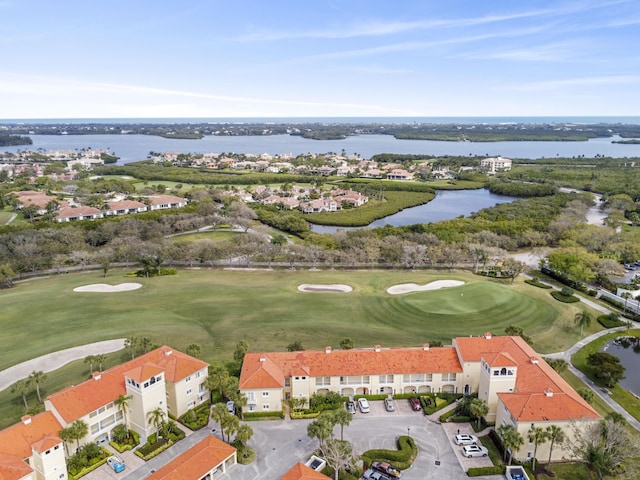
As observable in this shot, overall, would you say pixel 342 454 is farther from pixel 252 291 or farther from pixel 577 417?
pixel 252 291

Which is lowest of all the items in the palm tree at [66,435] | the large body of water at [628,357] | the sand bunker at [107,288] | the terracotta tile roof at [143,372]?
the large body of water at [628,357]

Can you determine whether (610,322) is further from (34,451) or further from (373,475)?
(34,451)

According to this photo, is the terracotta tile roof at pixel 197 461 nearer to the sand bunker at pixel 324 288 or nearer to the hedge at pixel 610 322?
the sand bunker at pixel 324 288

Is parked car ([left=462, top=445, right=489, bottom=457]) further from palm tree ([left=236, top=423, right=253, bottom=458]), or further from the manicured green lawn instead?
the manicured green lawn

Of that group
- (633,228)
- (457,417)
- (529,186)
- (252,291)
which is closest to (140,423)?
(457,417)

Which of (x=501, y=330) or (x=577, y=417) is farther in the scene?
(x=501, y=330)

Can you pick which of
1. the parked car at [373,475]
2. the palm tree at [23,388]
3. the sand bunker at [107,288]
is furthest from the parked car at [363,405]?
the sand bunker at [107,288]
